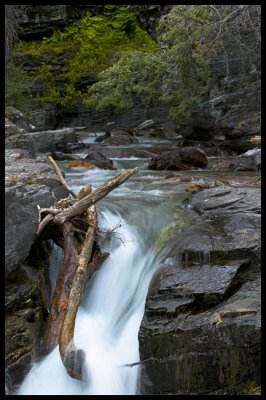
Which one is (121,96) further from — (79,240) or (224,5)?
(79,240)

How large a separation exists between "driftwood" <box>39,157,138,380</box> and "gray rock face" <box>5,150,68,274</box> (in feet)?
0.85

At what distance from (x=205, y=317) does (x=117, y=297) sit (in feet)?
4.54

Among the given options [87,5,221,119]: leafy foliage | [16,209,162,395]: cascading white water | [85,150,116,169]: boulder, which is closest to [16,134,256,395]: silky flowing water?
[16,209,162,395]: cascading white water

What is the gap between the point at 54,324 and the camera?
4.94 metres

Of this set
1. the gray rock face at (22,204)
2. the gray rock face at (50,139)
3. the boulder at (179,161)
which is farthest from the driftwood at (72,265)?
the gray rock face at (50,139)

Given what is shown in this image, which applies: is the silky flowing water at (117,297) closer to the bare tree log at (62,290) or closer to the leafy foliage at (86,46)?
the bare tree log at (62,290)

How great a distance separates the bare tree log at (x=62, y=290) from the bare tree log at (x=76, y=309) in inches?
4.5

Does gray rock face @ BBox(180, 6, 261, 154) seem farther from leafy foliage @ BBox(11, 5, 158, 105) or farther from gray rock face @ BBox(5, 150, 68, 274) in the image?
leafy foliage @ BBox(11, 5, 158, 105)

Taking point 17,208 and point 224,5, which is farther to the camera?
point 224,5

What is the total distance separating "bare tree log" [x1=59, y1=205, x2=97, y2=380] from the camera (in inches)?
178

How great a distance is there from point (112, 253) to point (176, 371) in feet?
6.71

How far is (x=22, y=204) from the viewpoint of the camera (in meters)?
5.32

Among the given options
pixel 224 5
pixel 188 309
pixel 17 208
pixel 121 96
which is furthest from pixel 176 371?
pixel 121 96

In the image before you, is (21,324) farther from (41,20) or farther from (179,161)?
(41,20)
